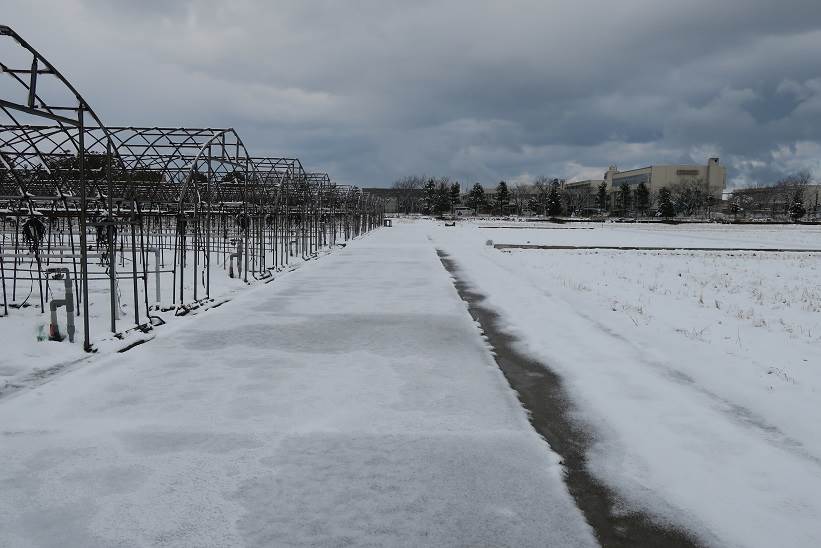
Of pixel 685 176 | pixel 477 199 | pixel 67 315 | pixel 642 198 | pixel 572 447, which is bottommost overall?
pixel 572 447

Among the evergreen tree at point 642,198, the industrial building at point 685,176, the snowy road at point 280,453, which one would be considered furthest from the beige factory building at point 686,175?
the snowy road at point 280,453

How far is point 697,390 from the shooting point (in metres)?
6.28

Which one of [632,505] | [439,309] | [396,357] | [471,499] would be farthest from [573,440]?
[439,309]

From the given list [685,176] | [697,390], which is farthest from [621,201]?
[697,390]

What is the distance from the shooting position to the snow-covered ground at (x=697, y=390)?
3809 mm

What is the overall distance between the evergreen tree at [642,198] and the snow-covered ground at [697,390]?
110m

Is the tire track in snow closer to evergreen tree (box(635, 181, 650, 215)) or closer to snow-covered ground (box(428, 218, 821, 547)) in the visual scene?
snow-covered ground (box(428, 218, 821, 547))

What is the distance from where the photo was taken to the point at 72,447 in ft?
14.9

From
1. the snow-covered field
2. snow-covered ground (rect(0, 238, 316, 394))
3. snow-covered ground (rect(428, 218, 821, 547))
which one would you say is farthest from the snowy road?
snow-covered ground (rect(428, 218, 821, 547))

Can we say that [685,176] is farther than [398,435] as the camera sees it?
Yes

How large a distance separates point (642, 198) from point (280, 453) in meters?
126

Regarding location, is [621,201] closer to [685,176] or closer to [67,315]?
[685,176]

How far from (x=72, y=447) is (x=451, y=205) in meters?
124

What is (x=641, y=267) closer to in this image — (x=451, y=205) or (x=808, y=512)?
(x=808, y=512)
